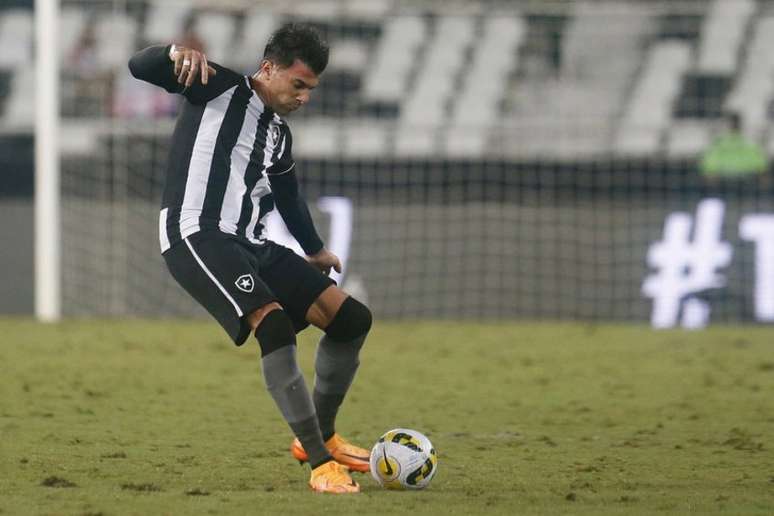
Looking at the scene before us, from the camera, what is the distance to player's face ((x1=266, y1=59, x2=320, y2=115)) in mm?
5391

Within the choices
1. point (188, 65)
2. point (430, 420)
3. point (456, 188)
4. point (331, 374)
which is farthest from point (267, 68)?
point (456, 188)

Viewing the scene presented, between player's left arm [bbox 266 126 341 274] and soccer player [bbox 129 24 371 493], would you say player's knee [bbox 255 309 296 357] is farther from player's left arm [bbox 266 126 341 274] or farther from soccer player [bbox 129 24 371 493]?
player's left arm [bbox 266 126 341 274]

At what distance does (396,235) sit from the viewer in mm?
13555

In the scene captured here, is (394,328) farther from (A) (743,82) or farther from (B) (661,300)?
(A) (743,82)

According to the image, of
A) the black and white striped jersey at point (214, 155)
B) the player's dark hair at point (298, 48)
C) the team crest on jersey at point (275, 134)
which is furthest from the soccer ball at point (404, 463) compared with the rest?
the player's dark hair at point (298, 48)

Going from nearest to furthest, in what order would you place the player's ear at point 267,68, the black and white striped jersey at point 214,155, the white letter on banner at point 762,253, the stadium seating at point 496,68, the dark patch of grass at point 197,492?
the dark patch of grass at point 197,492 < the black and white striped jersey at point 214,155 < the player's ear at point 267,68 < the white letter on banner at point 762,253 < the stadium seating at point 496,68

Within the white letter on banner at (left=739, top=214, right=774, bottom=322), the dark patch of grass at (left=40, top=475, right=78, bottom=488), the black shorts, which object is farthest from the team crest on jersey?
the white letter on banner at (left=739, top=214, right=774, bottom=322)

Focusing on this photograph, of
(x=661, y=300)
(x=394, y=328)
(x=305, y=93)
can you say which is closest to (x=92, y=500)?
(x=305, y=93)

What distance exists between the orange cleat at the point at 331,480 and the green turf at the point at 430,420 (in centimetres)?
7

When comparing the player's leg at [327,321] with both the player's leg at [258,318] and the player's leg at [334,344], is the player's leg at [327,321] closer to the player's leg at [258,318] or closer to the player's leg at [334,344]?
the player's leg at [334,344]

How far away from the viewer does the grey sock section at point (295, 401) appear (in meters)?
5.10

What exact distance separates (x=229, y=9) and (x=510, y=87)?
185 inches

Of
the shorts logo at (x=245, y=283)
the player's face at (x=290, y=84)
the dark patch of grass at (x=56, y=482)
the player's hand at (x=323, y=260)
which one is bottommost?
the dark patch of grass at (x=56, y=482)

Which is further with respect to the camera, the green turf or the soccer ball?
the soccer ball
